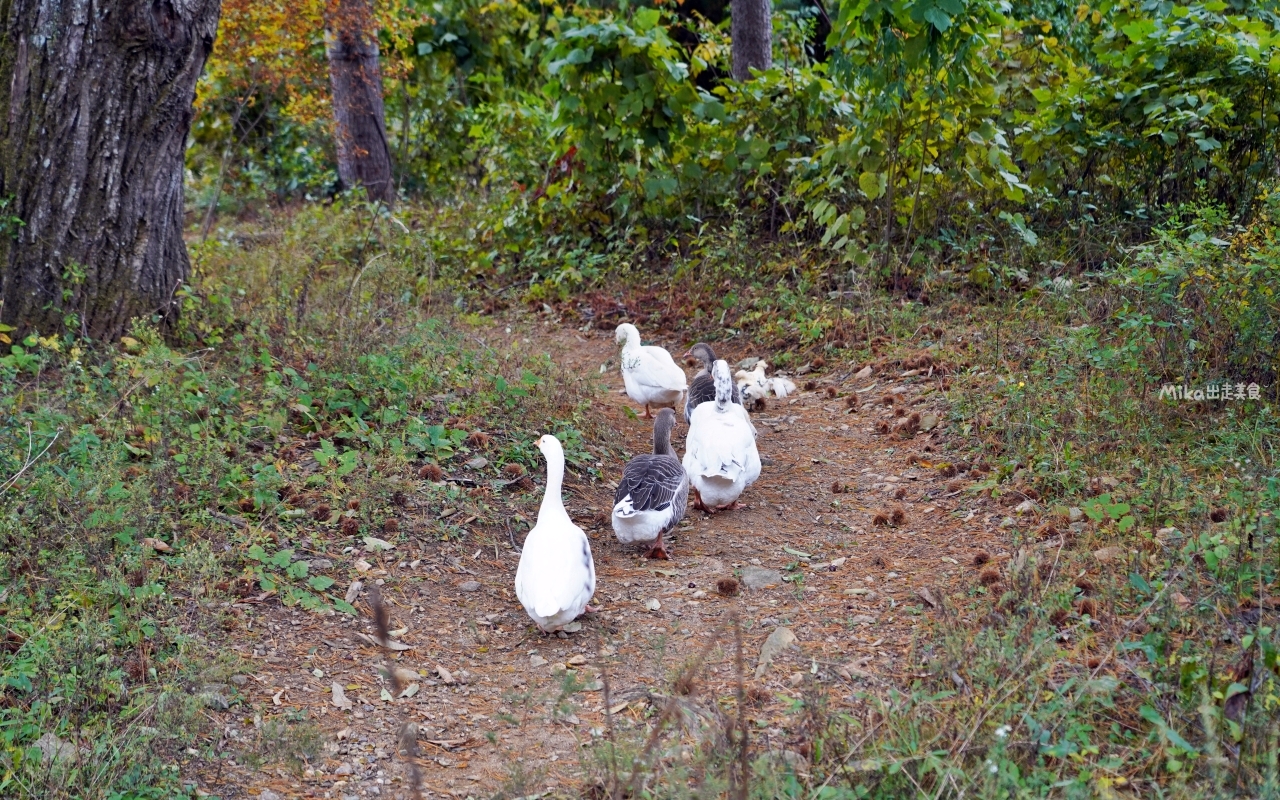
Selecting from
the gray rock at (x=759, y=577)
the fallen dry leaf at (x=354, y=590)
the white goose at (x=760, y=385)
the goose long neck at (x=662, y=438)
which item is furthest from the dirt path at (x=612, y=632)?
the white goose at (x=760, y=385)

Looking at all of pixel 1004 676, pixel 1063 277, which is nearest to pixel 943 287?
pixel 1063 277

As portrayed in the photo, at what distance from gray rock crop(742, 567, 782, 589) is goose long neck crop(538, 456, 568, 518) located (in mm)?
902

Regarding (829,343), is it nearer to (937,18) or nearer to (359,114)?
(937,18)

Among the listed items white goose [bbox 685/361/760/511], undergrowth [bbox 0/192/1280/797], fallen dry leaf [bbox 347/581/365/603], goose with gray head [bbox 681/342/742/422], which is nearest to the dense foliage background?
undergrowth [bbox 0/192/1280/797]

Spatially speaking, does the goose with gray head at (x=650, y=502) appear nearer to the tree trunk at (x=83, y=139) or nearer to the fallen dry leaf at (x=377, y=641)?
the fallen dry leaf at (x=377, y=641)

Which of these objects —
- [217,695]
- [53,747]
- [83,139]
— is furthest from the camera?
[83,139]

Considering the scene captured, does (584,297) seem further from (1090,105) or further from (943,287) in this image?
(1090,105)

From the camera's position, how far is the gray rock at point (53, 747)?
3.23 meters

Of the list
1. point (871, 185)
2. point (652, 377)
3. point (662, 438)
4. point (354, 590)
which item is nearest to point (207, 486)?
point (354, 590)

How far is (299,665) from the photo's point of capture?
13.4ft

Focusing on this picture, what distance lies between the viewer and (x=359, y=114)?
13.3 m

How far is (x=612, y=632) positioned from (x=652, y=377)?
2.90 m

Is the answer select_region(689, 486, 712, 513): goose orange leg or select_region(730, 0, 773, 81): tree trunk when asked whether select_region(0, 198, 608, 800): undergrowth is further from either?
select_region(730, 0, 773, 81): tree trunk

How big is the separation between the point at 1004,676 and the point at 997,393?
3.20 m
